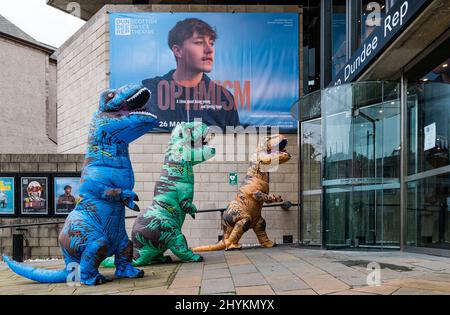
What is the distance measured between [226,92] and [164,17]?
2.49 metres

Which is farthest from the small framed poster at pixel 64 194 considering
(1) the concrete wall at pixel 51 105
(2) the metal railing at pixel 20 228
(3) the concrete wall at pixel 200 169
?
(1) the concrete wall at pixel 51 105

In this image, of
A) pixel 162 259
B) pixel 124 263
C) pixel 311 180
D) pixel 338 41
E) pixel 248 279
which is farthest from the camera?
pixel 338 41

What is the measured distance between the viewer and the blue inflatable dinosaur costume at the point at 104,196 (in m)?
4.84

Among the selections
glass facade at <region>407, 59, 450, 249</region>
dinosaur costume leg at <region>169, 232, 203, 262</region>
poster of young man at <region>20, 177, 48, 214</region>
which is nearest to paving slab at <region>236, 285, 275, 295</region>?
dinosaur costume leg at <region>169, 232, 203, 262</region>

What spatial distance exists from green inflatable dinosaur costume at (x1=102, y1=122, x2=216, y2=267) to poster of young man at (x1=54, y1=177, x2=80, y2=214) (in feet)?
16.3

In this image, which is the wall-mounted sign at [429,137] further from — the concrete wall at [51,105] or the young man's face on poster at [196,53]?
the concrete wall at [51,105]

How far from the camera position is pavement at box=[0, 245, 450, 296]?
13.0 ft

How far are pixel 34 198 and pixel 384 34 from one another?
28.2 ft

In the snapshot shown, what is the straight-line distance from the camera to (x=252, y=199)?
8.66m

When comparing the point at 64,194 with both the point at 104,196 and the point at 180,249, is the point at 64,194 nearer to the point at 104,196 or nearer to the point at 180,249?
the point at 180,249

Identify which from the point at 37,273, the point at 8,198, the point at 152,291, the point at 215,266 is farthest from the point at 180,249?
the point at 8,198

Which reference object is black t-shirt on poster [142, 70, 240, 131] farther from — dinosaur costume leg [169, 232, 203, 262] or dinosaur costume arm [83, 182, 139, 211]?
dinosaur costume arm [83, 182, 139, 211]


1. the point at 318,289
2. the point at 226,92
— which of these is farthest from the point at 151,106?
the point at 318,289

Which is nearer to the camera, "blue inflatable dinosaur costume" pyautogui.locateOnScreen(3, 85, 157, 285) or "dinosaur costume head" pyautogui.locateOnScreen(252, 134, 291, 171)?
"blue inflatable dinosaur costume" pyautogui.locateOnScreen(3, 85, 157, 285)
